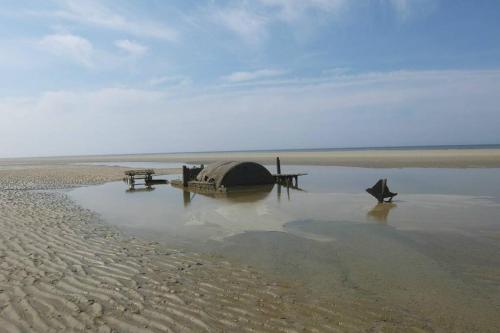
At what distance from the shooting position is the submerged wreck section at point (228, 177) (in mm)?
21844

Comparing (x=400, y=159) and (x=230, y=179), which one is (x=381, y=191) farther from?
(x=400, y=159)

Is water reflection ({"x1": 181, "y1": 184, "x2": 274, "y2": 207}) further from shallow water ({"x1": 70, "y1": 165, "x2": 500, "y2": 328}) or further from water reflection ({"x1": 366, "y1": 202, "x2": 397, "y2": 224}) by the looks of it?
water reflection ({"x1": 366, "y1": 202, "x2": 397, "y2": 224})

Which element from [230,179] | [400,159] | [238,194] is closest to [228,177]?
[230,179]

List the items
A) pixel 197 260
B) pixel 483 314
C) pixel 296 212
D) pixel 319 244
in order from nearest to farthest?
pixel 483 314 → pixel 197 260 → pixel 319 244 → pixel 296 212

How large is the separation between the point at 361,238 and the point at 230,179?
13166mm

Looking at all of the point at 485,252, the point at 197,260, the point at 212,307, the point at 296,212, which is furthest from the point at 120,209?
the point at 485,252

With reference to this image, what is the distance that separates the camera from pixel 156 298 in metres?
5.70

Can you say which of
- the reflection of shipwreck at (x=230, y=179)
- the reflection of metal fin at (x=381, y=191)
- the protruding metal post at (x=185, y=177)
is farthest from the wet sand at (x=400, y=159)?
the reflection of metal fin at (x=381, y=191)

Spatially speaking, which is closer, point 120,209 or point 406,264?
point 406,264

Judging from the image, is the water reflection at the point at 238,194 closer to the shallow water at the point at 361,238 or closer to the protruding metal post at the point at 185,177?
the shallow water at the point at 361,238

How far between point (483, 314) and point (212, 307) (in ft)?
12.0

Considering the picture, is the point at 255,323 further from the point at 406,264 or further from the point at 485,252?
the point at 485,252

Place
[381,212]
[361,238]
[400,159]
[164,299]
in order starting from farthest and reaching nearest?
1. [400,159]
2. [381,212]
3. [361,238]
4. [164,299]

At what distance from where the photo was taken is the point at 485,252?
800 centimetres
